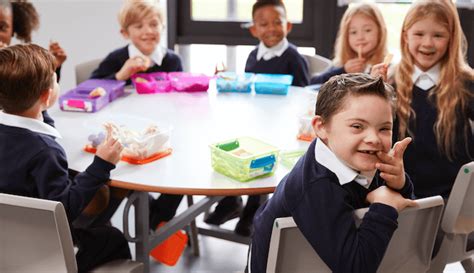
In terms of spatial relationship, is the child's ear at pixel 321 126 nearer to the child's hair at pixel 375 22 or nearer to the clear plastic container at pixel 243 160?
the clear plastic container at pixel 243 160

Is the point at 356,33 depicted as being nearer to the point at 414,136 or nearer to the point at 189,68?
the point at 414,136

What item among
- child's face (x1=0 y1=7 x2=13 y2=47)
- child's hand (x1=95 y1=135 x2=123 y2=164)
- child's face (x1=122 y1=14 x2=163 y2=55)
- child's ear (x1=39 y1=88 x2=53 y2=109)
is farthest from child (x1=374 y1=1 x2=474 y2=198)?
child's face (x1=0 y1=7 x2=13 y2=47)

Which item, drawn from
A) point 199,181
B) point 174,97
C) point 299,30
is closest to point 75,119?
point 174,97

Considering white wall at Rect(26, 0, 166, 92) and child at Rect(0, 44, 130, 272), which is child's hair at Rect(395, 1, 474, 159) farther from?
white wall at Rect(26, 0, 166, 92)

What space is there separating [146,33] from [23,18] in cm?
127

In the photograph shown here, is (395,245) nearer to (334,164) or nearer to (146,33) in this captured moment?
(334,164)

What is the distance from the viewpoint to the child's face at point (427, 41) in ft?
7.07

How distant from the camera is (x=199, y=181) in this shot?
180 cm

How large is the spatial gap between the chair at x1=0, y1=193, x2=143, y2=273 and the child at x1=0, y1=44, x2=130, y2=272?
21 cm

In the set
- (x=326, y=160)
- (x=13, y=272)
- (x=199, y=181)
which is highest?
(x=326, y=160)

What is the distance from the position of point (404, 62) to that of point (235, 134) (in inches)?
26.9

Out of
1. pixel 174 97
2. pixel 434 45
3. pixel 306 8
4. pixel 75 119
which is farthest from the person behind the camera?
pixel 306 8

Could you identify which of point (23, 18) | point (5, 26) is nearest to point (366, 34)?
point (5, 26)

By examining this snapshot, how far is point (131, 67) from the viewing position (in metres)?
2.80
